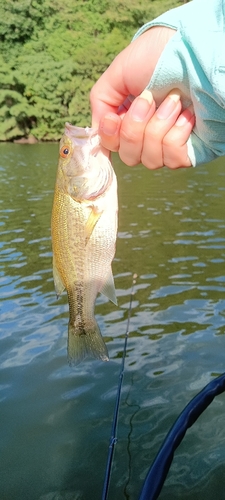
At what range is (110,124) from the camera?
2012 millimetres

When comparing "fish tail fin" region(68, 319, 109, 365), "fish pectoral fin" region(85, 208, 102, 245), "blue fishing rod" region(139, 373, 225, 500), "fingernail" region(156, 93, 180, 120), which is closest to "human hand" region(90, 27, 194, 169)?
"fingernail" region(156, 93, 180, 120)

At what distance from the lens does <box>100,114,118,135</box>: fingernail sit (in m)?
2.01

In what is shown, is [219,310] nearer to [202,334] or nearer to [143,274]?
[202,334]

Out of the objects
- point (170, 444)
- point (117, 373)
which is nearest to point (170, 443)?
point (170, 444)

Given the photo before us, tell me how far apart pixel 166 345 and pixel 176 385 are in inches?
33.0

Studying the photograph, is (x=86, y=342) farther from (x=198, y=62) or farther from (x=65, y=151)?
(x=198, y=62)

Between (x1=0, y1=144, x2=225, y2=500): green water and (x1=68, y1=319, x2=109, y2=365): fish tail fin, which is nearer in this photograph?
(x1=68, y1=319, x2=109, y2=365): fish tail fin

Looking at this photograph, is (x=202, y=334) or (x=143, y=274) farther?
(x=143, y=274)

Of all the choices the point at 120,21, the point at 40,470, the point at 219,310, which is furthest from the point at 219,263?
the point at 120,21

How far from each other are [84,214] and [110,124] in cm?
48

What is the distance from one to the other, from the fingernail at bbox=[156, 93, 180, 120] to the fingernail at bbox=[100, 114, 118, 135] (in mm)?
172

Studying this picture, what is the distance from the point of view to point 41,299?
7137 millimetres

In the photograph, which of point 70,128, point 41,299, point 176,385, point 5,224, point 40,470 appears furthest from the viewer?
point 5,224

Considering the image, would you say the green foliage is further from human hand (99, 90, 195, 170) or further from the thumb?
human hand (99, 90, 195, 170)
